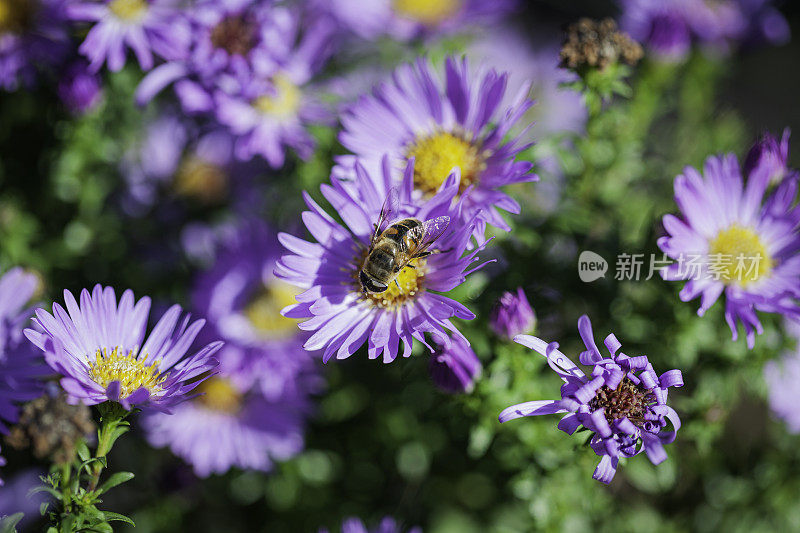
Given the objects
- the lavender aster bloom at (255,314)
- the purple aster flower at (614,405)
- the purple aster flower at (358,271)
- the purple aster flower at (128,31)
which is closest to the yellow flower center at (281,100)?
the purple aster flower at (128,31)

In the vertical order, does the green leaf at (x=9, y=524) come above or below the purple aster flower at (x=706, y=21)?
below

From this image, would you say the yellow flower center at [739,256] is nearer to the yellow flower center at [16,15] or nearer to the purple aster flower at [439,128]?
the purple aster flower at [439,128]

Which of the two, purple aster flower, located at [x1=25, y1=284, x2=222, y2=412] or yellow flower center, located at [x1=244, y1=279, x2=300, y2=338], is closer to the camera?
purple aster flower, located at [x1=25, y1=284, x2=222, y2=412]

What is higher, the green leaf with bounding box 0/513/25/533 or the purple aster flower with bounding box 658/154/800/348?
the purple aster flower with bounding box 658/154/800/348

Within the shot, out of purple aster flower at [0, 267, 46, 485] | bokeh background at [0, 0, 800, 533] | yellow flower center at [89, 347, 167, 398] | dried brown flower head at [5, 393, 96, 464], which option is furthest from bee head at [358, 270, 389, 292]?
purple aster flower at [0, 267, 46, 485]

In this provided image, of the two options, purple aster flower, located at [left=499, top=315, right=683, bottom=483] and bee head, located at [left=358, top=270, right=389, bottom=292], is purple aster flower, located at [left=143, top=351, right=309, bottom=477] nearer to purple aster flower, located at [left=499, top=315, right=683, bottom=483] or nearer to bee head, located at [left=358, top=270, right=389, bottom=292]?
bee head, located at [left=358, top=270, right=389, bottom=292]

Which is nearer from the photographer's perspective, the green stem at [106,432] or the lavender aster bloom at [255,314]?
the green stem at [106,432]

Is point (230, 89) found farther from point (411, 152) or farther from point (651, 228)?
point (651, 228)

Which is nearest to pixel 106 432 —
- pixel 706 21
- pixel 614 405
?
pixel 614 405
